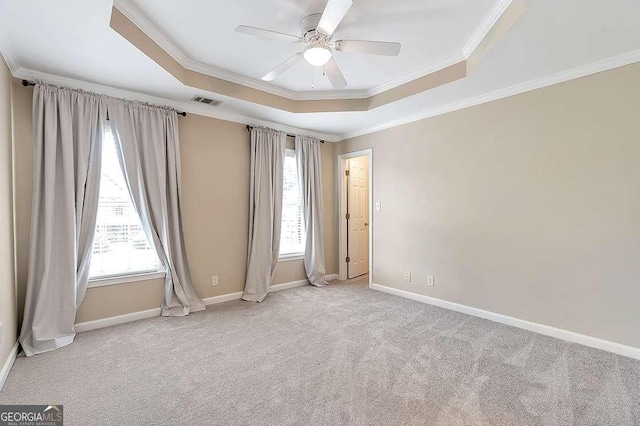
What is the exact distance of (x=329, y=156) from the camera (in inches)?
211

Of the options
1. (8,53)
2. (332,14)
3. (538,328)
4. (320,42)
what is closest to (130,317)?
(8,53)

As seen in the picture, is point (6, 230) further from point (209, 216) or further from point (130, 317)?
point (209, 216)

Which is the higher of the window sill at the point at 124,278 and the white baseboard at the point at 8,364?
the window sill at the point at 124,278

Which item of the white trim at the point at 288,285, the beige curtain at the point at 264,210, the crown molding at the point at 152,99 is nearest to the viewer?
the crown molding at the point at 152,99

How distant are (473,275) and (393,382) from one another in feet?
Result: 6.44

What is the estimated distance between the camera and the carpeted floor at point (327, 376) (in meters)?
1.84

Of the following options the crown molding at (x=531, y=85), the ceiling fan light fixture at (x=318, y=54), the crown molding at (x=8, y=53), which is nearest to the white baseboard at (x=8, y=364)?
the crown molding at (x=8, y=53)

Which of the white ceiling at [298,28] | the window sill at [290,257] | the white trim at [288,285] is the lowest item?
the white trim at [288,285]

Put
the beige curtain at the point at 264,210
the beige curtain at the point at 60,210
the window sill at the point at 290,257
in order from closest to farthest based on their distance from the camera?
1. the beige curtain at the point at 60,210
2. the beige curtain at the point at 264,210
3. the window sill at the point at 290,257

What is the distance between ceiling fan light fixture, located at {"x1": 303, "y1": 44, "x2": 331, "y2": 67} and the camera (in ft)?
7.57

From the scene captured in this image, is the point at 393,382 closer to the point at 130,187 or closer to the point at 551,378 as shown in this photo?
the point at 551,378

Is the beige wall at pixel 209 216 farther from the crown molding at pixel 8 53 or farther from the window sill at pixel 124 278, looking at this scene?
the crown molding at pixel 8 53

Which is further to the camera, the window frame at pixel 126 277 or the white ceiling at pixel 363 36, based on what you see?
the window frame at pixel 126 277

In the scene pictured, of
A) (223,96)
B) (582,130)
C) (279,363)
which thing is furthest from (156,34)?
(582,130)
